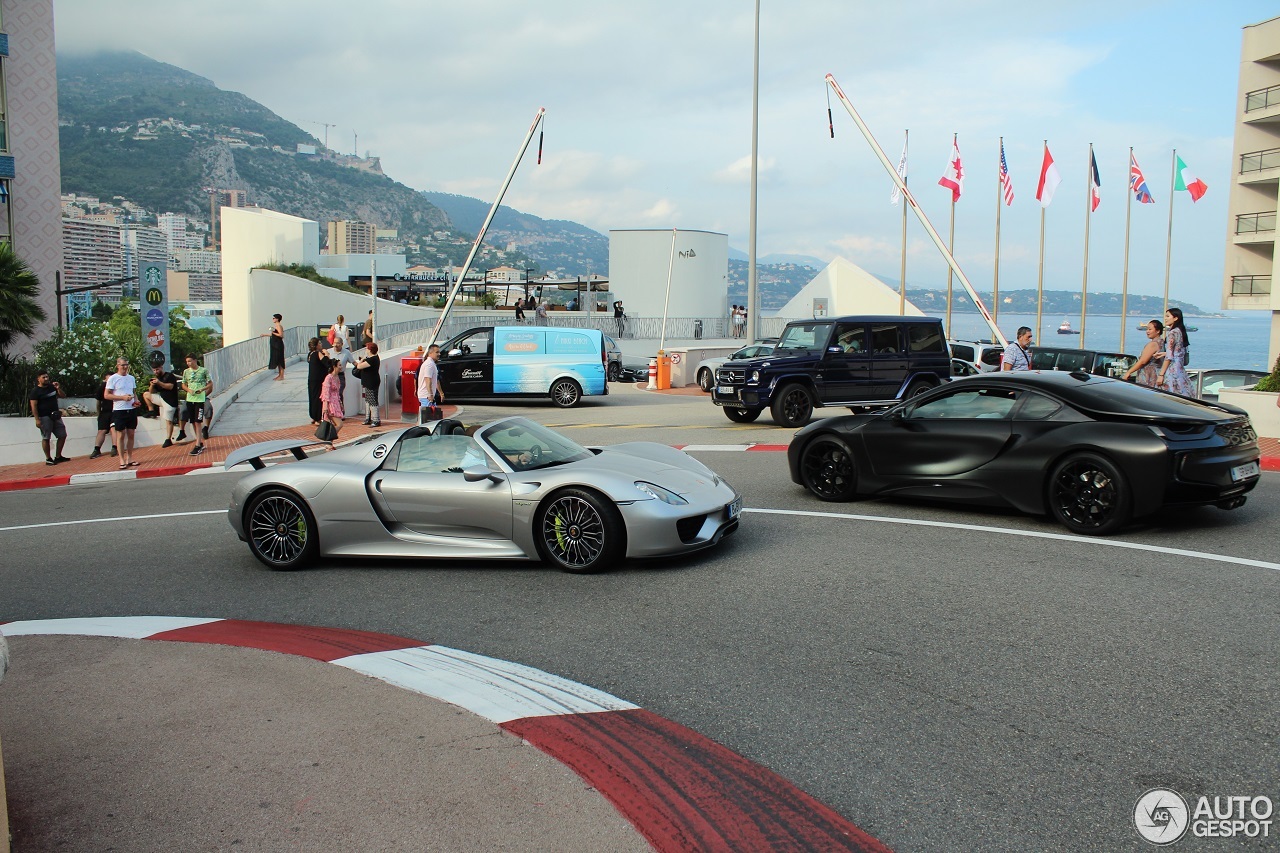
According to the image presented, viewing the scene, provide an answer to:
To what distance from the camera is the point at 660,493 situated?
792 cm

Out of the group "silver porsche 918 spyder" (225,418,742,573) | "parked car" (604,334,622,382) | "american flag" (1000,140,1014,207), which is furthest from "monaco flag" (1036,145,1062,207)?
"silver porsche 918 spyder" (225,418,742,573)

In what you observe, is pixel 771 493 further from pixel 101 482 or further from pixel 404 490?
pixel 101 482

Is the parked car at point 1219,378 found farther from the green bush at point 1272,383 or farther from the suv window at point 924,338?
the suv window at point 924,338

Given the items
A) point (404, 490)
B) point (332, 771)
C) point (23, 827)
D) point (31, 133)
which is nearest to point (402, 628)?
point (404, 490)

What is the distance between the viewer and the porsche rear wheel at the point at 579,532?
307 inches

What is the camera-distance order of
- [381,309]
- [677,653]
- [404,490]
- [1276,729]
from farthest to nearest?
[381,309], [404,490], [677,653], [1276,729]

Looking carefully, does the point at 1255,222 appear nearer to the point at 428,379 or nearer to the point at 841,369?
the point at 841,369

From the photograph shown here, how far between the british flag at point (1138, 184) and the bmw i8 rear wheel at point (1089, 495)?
4311 cm

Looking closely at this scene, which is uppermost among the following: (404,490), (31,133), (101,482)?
(31,133)

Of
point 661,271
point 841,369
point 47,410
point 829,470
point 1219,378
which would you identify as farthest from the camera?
point 661,271

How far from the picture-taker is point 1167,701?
16.3ft

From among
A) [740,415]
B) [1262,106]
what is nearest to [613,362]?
[740,415]

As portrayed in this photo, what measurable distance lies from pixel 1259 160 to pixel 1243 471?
39879 millimetres

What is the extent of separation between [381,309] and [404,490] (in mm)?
49190
